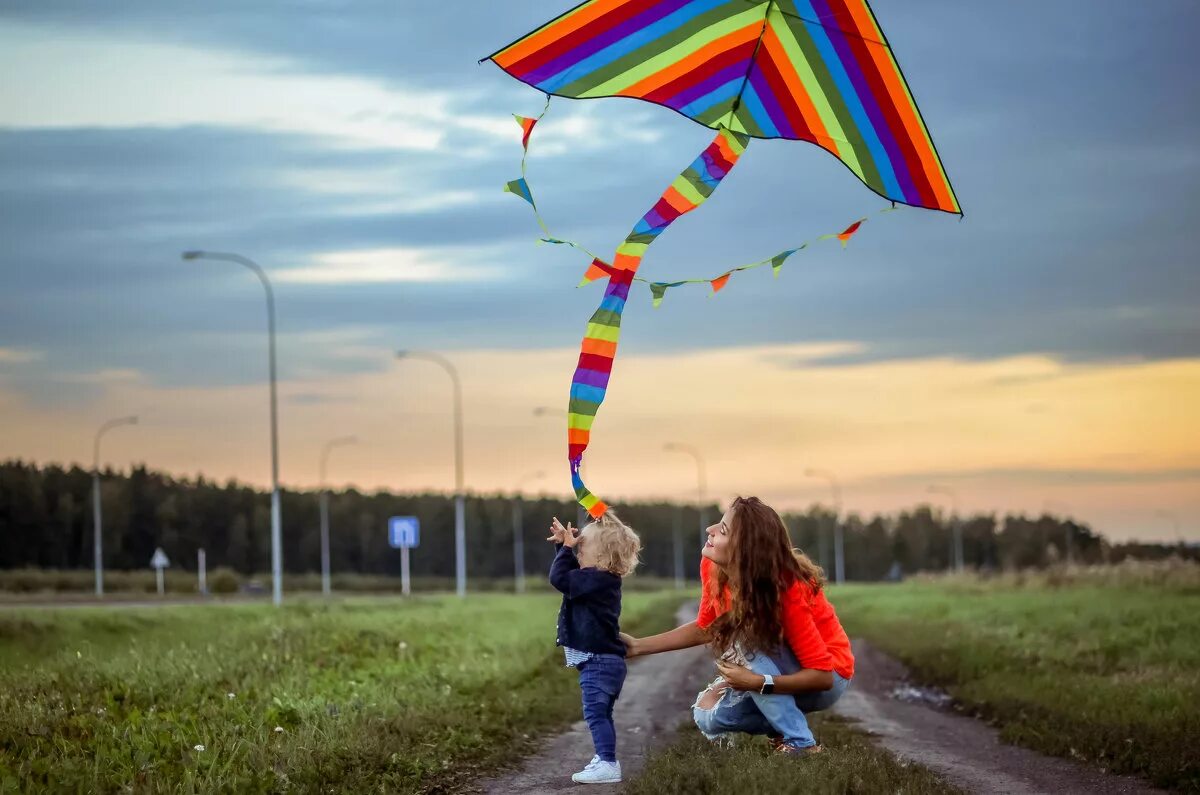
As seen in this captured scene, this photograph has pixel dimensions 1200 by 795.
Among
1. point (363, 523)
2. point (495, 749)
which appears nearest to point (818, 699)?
point (495, 749)

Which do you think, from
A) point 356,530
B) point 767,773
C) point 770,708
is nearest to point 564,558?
point 770,708

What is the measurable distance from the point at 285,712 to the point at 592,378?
4.70m

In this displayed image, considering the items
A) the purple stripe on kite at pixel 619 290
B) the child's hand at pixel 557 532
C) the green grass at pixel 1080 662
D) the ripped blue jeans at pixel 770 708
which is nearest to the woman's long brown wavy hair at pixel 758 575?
the ripped blue jeans at pixel 770 708

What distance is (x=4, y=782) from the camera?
27.1 ft

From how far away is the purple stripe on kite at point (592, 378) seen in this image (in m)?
8.52

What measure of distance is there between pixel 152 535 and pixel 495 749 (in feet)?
290

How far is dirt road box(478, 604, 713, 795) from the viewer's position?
9.73 metres

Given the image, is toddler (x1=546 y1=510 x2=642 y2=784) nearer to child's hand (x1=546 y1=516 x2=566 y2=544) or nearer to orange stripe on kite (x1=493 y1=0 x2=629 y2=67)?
child's hand (x1=546 y1=516 x2=566 y2=544)

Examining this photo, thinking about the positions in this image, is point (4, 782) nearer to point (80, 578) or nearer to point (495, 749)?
point (495, 749)

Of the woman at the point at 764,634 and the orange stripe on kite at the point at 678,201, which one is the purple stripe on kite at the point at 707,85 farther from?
the woman at the point at 764,634

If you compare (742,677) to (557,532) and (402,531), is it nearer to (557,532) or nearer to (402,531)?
(557,532)

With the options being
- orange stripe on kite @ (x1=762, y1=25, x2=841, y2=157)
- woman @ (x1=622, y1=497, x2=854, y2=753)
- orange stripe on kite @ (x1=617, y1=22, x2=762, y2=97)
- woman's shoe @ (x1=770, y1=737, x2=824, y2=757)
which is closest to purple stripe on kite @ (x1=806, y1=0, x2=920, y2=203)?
orange stripe on kite @ (x1=762, y1=25, x2=841, y2=157)

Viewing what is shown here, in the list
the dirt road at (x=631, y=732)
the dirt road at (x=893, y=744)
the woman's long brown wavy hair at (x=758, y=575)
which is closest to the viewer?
the woman's long brown wavy hair at (x=758, y=575)

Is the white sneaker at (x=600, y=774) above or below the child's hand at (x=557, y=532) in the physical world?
below
